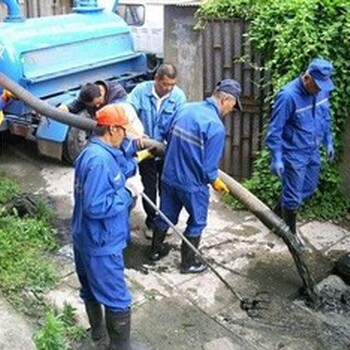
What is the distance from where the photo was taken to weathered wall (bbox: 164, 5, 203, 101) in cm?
757

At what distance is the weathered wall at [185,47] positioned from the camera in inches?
298

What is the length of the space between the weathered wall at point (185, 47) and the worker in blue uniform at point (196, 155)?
233cm

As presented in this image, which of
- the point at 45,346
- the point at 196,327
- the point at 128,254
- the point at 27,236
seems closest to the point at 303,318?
the point at 196,327

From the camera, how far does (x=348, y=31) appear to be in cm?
621

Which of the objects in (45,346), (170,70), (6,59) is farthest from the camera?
(6,59)

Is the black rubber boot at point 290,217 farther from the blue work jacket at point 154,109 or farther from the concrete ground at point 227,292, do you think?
the blue work jacket at point 154,109

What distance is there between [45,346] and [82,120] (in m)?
2.66

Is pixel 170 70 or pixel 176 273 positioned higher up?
pixel 170 70

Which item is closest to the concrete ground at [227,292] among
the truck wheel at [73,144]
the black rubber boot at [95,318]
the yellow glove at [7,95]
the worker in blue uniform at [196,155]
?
the black rubber boot at [95,318]

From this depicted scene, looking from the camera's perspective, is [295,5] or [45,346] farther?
[295,5]

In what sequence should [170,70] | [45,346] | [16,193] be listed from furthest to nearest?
[16,193], [170,70], [45,346]

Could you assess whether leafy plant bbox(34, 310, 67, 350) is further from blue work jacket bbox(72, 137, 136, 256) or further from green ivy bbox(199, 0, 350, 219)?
green ivy bbox(199, 0, 350, 219)

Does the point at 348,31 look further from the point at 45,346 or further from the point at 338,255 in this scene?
the point at 45,346

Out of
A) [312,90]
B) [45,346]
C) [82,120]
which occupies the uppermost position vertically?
[312,90]
